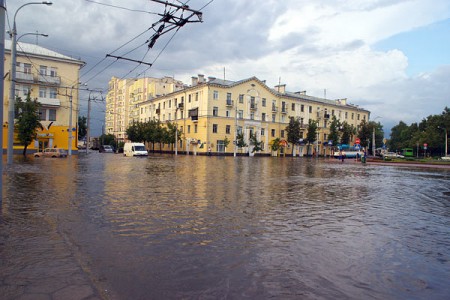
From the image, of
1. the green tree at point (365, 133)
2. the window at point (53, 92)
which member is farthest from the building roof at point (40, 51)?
the green tree at point (365, 133)

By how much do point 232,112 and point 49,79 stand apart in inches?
1361

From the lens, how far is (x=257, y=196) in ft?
38.6

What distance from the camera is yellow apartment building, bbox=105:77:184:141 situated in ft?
339

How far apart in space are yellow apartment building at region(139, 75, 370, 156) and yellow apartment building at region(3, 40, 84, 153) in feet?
80.7

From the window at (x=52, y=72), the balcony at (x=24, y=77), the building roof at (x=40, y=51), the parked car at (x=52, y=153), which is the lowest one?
the parked car at (x=52, y=153)

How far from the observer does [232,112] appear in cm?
7219

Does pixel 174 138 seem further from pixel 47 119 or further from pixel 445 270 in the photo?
pixel 445 270

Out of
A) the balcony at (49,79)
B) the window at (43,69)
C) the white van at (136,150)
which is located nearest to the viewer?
the balcony at (49,79)

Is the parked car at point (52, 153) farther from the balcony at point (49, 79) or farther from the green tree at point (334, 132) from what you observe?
the green tree at point (334, 132)

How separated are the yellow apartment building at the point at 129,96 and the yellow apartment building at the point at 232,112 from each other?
13.4 meters

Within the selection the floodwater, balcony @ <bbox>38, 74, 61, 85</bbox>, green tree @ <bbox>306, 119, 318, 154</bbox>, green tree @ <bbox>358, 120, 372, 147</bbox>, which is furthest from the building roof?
green tree @ <bbox>358, 120, 372, 147</bbox>

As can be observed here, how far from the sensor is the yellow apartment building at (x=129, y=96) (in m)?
103

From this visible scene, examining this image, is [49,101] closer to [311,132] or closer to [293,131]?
[293,131]

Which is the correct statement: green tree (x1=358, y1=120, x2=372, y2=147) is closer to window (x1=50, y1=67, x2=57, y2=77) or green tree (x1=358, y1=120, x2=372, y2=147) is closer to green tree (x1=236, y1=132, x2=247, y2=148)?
green tree (x1=236, y1=132, x2=247, y2=148)
